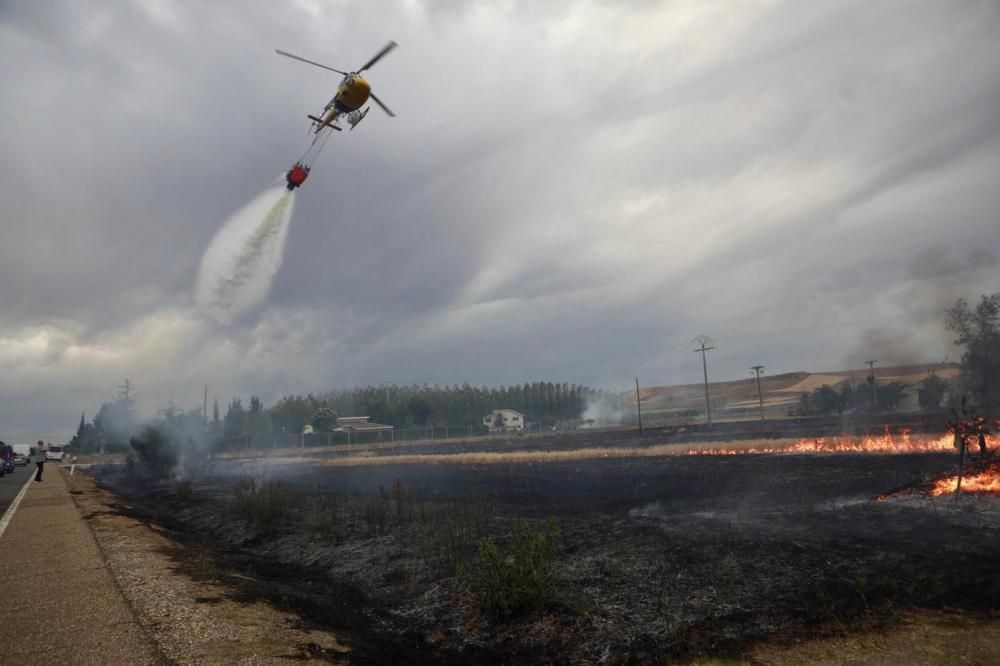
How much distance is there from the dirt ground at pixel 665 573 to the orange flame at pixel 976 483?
0.93 meters

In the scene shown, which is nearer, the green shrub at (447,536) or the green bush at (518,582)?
the green bush at (518,582)

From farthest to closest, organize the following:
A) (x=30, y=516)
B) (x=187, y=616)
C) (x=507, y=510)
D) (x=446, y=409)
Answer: (x=446, y=409) < (x=507, y=510) < (x=30, y=516) < (x=187, y=616)

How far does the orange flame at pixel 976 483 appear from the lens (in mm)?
15471

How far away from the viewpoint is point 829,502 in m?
17.2

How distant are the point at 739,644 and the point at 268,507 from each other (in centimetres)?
1751

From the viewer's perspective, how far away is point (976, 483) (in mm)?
16031

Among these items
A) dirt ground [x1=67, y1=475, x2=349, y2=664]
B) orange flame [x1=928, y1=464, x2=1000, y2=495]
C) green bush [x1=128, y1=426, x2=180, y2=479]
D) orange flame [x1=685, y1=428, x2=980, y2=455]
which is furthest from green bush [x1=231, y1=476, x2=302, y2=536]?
orange flame [x1=685, y1=428, x2=980, y2=455]

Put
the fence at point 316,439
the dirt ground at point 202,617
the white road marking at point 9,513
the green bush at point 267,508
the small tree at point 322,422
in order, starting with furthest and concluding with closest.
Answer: the small tree at point 322,422 < the fence at point 316,439 < the green bush at point 267,508 < the white road marking at point 9,513 < the dirt ground at point 202,617

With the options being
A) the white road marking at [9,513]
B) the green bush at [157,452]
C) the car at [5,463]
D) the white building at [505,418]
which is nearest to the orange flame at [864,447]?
the white road marking at [9,513]

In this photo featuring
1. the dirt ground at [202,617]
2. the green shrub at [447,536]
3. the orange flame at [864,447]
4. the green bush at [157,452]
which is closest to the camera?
the dirt ground at [202,617]

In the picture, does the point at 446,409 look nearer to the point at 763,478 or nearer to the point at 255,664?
the point at 763,478

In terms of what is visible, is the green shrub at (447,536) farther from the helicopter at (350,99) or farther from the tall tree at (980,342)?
the tall tree at (980,342)

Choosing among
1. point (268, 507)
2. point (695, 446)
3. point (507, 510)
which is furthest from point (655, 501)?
point (695, 446)

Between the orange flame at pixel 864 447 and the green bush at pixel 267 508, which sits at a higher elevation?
the green bush at pixel 267 508
